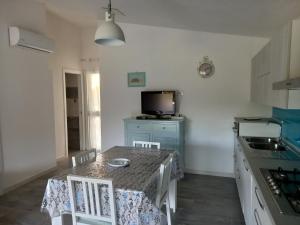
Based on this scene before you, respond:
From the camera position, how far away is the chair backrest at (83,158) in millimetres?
2428

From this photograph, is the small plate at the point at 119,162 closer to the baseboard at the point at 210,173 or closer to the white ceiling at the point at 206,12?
the white ceiling at the point at 206,12

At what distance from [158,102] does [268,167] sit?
2572 mm

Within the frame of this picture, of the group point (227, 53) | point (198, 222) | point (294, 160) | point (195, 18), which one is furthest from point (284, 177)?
point (227, 53)

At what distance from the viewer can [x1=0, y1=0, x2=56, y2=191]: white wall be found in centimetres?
354

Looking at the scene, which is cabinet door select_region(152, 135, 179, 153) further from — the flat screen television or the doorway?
the doorway

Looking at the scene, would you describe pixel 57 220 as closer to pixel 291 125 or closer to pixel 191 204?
pixel 191 204

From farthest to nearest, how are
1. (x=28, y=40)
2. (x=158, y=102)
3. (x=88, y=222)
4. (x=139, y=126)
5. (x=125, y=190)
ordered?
1. (x=158, y=102)
2. (x=139, y=126)
3. (x=28, y=40)
4. (x=88, y=222)
5. (x=125, y=190)

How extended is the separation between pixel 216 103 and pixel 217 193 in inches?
59.6

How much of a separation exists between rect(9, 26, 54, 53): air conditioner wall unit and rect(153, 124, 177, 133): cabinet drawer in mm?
2342

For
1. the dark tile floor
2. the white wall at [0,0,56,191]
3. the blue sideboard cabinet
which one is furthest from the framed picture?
the dark tile floor

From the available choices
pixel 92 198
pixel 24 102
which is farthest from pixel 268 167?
pixel 24 102

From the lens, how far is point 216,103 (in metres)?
4.19

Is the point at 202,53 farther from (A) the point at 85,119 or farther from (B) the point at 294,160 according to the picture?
(A) the point at 85,119

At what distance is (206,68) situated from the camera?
417 centimetres
